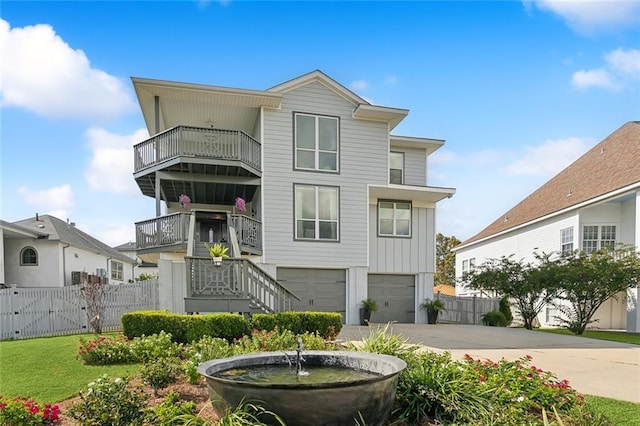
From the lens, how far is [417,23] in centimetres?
927

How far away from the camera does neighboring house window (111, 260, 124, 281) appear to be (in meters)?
30.3

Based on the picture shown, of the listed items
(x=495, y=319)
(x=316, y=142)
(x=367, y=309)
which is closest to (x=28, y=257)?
(x=316, y=142)

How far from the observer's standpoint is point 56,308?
12.2 meters

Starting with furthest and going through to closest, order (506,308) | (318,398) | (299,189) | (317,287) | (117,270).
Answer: (117,270) → (506,308) → (317,287) → (299,189) → (318,398)

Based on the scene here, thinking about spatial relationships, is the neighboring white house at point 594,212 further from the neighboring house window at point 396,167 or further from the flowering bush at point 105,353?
the flowering bush at point 105,353

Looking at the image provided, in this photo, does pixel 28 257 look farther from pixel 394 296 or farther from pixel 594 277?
pixel 594 277

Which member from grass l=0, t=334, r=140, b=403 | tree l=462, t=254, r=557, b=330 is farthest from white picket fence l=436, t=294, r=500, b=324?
grass l=0, t=334, r=140, b=403

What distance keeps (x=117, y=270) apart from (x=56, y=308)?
69.6 ft

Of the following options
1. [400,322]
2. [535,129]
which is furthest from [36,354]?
[535,129]

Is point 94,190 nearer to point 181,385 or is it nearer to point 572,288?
point 181,385

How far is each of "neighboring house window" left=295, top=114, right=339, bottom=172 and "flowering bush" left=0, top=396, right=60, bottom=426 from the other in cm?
1138

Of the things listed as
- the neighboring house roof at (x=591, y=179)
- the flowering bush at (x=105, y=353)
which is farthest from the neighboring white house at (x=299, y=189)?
the neighboring house roof at (x=591, y=179)

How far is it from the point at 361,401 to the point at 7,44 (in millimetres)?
10288

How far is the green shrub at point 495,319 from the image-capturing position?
1655 centimetres
